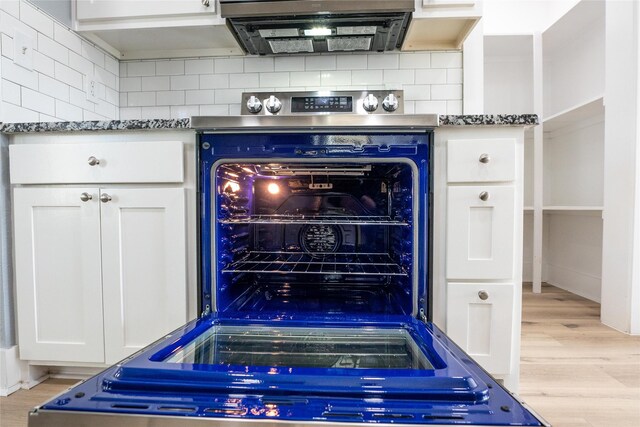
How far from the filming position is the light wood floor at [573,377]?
123cm

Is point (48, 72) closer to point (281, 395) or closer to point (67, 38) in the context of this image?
point (67, 38)

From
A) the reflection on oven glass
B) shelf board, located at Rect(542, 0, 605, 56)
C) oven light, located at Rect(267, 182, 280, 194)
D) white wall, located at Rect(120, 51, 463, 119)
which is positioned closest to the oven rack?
oven light, located at Rect(267, 182, 280, 194)

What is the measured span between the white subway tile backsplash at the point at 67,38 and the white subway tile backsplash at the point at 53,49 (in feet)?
0.09

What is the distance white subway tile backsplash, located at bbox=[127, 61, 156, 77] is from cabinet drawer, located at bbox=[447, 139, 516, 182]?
5.82ft

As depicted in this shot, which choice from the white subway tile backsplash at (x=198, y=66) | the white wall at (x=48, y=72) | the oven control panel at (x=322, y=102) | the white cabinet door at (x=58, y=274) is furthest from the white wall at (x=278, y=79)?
the white cabinet door at (x=58, y=274)

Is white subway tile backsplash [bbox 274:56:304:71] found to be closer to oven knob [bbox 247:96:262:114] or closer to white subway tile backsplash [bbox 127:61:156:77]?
oven knob [bbox 247:96:262:114]

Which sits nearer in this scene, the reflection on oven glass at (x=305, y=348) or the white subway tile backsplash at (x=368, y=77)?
the reflection on oven glass at (x=305, y=348)

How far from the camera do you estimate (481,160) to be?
1178 millimetres

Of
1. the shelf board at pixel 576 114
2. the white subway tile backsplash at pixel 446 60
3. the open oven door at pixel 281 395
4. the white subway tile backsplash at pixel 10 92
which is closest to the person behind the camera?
the open oven door at pixel 281 395

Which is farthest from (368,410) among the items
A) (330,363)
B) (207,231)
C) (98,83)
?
(98,83)

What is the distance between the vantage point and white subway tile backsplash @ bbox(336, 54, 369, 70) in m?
1.99

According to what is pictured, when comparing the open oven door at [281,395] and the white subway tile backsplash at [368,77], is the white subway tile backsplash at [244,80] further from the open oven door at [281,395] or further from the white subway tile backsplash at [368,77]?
the open oven door at [281,395]

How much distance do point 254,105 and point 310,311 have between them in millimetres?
1166

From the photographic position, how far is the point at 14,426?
1.16 m
